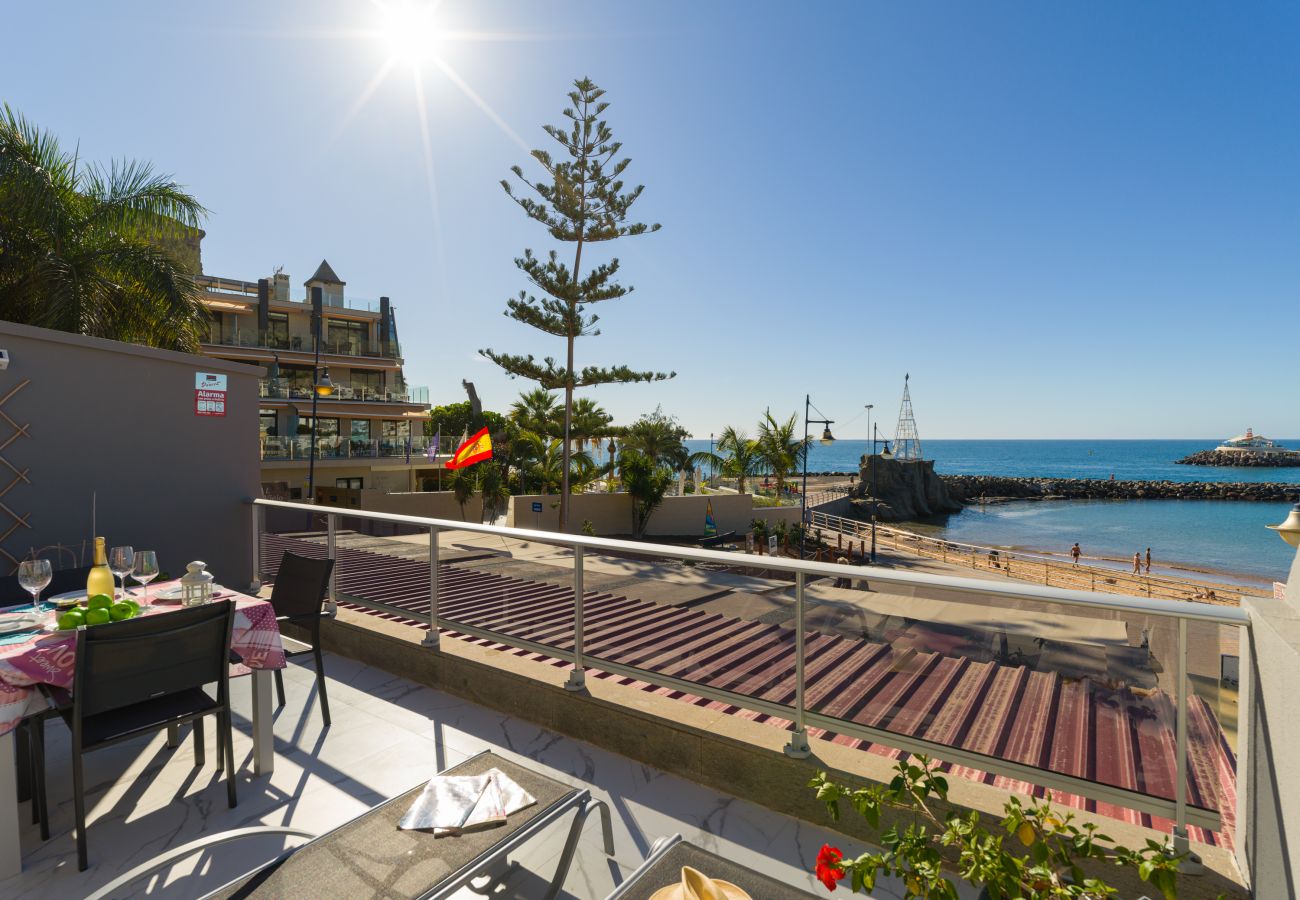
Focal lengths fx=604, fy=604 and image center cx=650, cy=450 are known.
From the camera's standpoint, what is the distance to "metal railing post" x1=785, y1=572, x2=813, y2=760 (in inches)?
103

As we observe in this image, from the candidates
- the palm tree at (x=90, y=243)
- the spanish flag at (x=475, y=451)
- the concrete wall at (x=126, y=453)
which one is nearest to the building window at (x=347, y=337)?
the spanish flag at (x=475, y=451)

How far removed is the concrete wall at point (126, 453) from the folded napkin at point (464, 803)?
5128mm

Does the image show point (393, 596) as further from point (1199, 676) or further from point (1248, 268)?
point (1248, 268)

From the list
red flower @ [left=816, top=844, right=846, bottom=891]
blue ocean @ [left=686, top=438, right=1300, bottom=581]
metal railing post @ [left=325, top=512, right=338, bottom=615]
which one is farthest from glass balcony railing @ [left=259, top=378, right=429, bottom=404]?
blue ocean @ [left=686, top=438, right=1300, bottom=581]

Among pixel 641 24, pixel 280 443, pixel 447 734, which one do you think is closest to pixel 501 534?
pixel 447 734

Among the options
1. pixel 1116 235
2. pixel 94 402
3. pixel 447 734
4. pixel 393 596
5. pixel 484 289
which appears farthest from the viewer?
pixel 1116 235

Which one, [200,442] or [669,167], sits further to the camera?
[669,167]

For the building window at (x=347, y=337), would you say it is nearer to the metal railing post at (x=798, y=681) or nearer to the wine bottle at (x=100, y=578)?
the wine bottle at (x=100, y=578)

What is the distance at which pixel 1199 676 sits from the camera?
190cm

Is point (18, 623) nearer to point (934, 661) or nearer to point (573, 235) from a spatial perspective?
point (934, 661)

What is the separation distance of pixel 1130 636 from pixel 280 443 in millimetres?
25636

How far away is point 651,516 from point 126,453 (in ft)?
57.3

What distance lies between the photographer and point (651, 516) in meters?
22.0

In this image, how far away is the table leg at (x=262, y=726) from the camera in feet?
9.52
